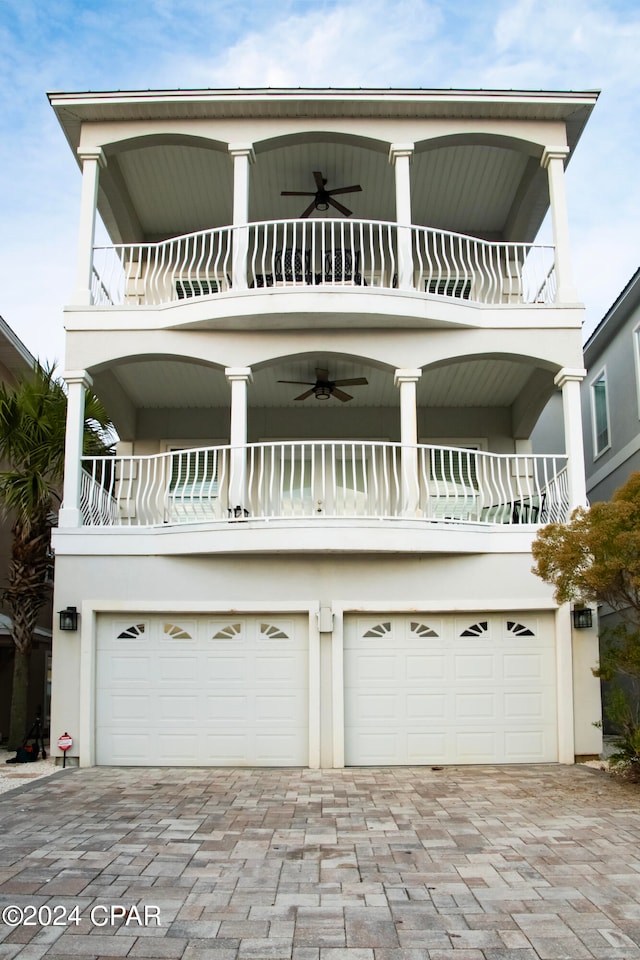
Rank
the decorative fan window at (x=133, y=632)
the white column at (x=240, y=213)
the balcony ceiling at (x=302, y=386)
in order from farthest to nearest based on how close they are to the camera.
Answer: the balcony ceiling at (x=302, y=386), the white column at (x=240, y=213), the decorative fan window at (x=133, y=632)

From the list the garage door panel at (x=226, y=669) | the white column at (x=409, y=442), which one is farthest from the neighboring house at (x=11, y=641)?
the white column at (x=409, y=442)

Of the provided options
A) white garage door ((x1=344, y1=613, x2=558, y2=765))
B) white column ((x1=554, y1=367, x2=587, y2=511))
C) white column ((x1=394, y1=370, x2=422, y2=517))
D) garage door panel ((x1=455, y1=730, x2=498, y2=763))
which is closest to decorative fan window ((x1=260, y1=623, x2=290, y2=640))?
white garage door ((x1=344, y1=613, x2=558, y2=765))

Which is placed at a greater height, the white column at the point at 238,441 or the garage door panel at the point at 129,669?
the white column at the point at 238,441

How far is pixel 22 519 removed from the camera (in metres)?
12.8

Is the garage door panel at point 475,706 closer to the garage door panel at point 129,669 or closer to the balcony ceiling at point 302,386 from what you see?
the garage door panel at point 129,669

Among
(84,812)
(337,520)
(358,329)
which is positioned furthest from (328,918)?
(358,329)

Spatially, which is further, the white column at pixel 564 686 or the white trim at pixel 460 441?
the white trim at pixel 460 441

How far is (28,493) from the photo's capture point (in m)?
12.6

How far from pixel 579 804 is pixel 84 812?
4.72 m

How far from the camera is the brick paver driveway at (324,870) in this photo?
4.71m

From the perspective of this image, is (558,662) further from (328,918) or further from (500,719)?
(328,918)

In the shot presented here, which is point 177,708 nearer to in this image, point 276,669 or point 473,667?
point 276,669

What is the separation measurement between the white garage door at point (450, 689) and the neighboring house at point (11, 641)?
6.55 metres

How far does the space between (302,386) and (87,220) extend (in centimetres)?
406
